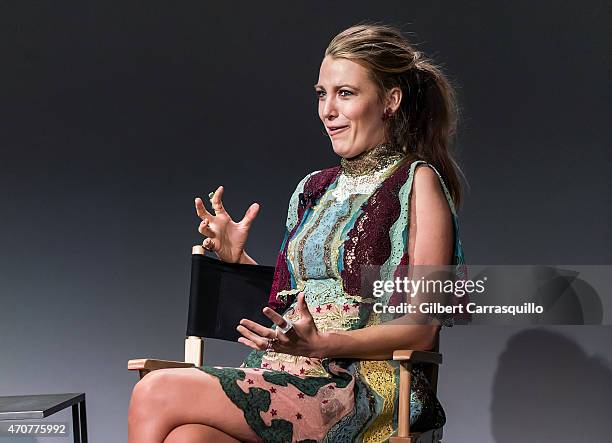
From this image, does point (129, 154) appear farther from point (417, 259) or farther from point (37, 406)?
point (417, 259)

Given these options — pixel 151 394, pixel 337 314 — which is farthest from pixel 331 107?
pixel 151 394

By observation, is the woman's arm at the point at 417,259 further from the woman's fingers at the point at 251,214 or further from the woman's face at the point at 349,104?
the woman's fingers at the point at 251,214

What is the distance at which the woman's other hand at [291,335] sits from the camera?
5.76 ft

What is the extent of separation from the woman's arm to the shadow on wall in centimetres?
110

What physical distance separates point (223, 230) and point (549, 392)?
1285 mm

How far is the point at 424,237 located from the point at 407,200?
119mm

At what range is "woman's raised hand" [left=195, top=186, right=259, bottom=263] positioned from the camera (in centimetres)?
248

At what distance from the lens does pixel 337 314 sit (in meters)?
2.15

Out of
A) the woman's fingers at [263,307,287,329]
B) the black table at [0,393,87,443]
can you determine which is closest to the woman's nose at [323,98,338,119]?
the woman's fingers at [263,307,287,329]

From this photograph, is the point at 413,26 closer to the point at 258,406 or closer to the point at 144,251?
the point at 144,251

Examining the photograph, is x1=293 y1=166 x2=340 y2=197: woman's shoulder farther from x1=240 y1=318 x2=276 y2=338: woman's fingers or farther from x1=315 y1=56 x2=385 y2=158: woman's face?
x1=240 y1=318 x2=276 y2=338: woman's fingers

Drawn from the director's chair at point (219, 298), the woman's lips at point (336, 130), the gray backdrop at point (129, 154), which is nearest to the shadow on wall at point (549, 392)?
the gray backdrop at point (129, 154)

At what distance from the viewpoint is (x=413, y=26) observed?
3.27 meters

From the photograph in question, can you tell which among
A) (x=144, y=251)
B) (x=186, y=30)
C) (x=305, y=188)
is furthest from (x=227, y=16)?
(x=305, y=188)
